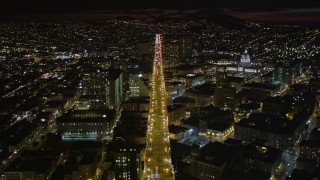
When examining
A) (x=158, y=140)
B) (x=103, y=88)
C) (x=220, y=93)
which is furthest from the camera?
(x=220, y=93)

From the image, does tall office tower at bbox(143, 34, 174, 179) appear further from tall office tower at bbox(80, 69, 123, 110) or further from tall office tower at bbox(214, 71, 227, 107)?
tall office tower at bbox(214, 71, 227, 107)

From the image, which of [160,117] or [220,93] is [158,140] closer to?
[160,117]

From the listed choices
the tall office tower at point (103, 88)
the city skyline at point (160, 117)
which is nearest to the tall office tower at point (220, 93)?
the city skyline at point (160, 117)

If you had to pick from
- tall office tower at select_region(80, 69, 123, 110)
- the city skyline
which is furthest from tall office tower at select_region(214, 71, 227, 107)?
tall office tower at select_region(80, 69, 123, 110)

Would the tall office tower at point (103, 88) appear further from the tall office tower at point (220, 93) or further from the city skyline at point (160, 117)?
the tall office tower at point (220, 93)

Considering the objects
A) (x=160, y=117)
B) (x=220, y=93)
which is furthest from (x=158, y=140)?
(x=220, y=93)

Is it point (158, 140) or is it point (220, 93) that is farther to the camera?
point (220, 93)

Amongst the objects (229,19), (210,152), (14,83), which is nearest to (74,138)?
(210,152)
